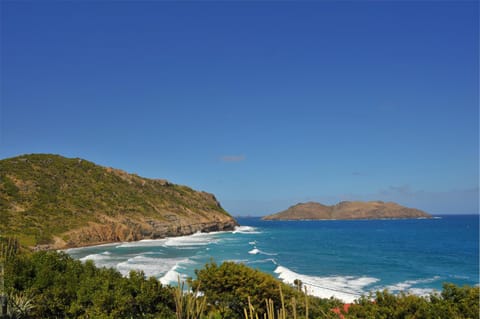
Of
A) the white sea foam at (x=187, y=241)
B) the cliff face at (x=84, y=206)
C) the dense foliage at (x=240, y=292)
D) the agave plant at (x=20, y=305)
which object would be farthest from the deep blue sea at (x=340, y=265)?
the agave plant at (x=20, y=305)

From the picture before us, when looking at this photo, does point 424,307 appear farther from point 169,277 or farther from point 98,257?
point 98,257

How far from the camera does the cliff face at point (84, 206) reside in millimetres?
57125

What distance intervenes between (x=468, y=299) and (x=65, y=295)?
1274 cm

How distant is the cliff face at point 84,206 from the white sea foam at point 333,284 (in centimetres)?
3695

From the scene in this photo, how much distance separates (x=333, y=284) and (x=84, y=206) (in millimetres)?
54839

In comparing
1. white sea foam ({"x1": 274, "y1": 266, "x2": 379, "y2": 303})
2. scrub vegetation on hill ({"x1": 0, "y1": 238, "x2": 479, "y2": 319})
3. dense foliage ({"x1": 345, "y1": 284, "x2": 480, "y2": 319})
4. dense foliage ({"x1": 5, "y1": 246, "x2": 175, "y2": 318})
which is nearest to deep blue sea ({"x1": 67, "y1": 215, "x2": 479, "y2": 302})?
white sea foam ({"x1": 274, "y1": 266, "x2": 379, "y2": 303})

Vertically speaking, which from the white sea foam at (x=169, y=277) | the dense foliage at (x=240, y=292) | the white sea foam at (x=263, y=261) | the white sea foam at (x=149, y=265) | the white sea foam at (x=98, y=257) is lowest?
the white sea foam at (x=263, y=261)

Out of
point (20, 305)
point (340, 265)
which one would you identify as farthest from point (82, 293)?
point (340, 265)

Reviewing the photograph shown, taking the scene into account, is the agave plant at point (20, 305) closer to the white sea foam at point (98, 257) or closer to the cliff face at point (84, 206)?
the white sea foam at point (98, 257)

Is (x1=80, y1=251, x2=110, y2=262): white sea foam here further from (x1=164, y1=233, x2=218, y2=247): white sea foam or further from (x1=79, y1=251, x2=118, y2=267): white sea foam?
(x1=164, y1=233, x2=218, y2=247): white sea foam

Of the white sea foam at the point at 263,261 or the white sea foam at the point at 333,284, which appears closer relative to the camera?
the white sea foam at the point at 333,284

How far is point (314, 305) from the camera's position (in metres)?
14.0

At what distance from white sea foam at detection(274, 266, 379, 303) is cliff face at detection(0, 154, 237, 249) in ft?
121

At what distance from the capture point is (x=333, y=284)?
32.4 m
